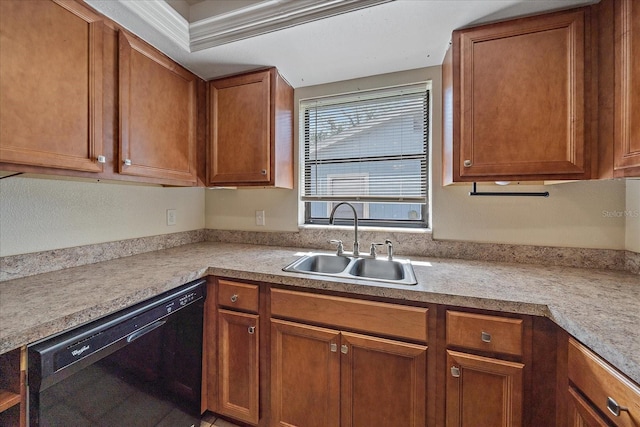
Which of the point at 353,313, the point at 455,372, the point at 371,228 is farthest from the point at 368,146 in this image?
the point at 455,372

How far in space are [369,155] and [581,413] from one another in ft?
5.10

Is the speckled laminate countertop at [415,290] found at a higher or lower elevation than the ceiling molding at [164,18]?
lower

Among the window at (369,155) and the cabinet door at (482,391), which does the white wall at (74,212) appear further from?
the cabinet door at (482,391)

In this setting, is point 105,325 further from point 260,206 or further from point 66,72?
point 260,206

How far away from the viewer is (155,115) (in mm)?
1445

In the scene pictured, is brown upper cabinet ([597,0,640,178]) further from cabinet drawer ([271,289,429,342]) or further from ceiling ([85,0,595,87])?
cabinet drawer ([271,289,429,342])

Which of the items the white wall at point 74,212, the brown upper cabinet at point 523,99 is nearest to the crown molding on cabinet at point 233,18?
the brown upper cabinet at point 523,99

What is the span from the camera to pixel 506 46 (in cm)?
120

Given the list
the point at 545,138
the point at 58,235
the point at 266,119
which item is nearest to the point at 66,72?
the point at 58,235

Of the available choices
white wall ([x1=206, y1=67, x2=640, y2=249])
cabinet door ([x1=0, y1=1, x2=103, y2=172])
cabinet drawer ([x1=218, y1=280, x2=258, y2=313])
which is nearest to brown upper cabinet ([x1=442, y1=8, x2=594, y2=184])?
white wall ([x1=206, y1=67, x2=640, y2=249])

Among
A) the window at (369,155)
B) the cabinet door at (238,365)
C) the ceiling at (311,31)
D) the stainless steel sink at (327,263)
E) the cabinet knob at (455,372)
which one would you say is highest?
the ceiling at (311,31)

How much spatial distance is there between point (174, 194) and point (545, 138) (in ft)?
7.45

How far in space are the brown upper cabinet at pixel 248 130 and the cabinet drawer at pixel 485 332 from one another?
4.09 ft

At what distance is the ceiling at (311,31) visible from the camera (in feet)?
3.76
